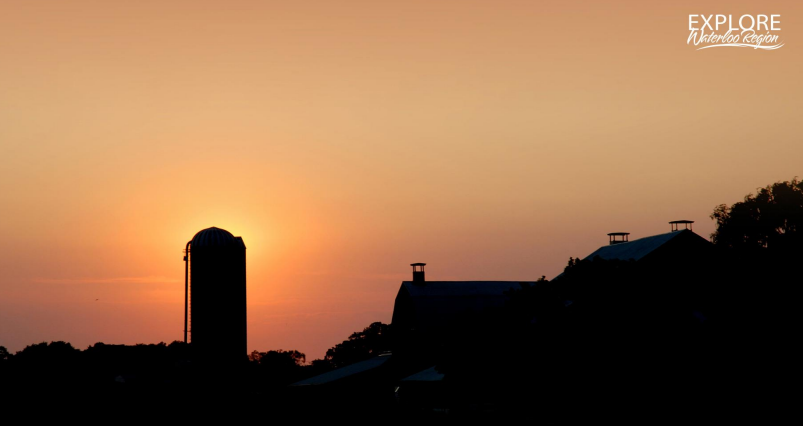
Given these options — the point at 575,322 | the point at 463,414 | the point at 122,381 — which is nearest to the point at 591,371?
the point at 575,322

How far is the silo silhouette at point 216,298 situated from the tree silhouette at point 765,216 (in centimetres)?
4148

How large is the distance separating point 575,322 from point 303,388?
38.4 meters

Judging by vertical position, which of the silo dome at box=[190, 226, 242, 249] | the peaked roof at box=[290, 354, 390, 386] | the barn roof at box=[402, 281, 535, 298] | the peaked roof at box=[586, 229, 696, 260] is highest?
the silo dome at box=[190, 226, 242, 249]

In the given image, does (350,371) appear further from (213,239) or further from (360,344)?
(360,344)

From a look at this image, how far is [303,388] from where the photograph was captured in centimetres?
6688

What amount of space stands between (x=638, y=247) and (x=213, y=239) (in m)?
41.4

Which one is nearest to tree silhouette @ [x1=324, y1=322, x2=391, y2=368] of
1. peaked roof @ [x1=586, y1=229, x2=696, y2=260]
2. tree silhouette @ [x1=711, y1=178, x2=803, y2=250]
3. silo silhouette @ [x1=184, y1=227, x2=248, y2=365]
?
silo silhouette @ [x1=184, y1=227, x2=248, y2=365]

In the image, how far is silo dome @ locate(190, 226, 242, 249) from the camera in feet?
257

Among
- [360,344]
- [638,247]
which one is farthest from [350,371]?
[360,344]

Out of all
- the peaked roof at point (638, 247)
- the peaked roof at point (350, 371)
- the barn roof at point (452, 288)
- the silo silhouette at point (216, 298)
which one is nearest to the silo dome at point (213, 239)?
the silo silhouette at point (216, 298)

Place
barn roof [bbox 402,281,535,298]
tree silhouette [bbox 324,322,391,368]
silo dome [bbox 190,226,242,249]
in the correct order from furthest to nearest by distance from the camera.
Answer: tree silhouette [bbox 324,322,391,368] < silo dome [bbox 190,226,242,249] < barn roof [bbox 402,281,535,298]

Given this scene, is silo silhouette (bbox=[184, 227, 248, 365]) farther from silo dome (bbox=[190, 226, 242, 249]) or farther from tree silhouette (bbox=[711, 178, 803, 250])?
tree silhouette (bbox=[711, 178, 803, 250])

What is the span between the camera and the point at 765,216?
241ft

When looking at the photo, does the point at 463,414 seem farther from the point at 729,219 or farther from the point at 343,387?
the point at 729,219
